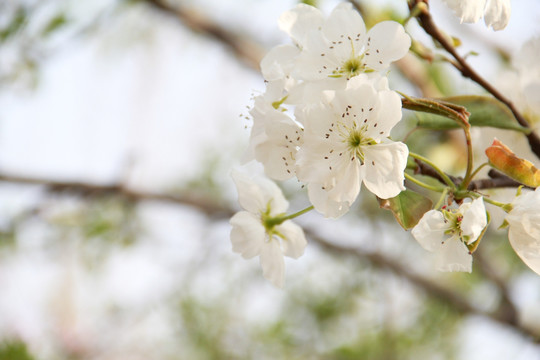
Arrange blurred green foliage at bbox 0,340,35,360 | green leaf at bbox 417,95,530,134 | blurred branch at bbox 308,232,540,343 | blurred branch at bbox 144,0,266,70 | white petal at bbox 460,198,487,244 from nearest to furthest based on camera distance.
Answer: white petal at bbox 460,198,487,244
green leaf at bbox 417,95,530,134
blurred green foliage at bbox 0,340,35,360
blurred branch at bbox 308,232,540,343
blurred branch at bbox 144,0,266,70

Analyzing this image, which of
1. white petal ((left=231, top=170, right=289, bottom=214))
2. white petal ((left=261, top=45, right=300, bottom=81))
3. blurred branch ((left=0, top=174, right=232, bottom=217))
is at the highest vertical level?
white petal ((left=261, top=45, right=300, bottom=81))

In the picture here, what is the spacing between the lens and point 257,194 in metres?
0.50

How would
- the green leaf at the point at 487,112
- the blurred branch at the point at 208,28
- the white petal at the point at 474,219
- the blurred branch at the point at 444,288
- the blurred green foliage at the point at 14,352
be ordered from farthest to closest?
the blurred branch at the point at 208,28 → the blurred branch at the point at 444,288 → the blurred green foliage at the point at 14,352 → the green leaf at the point at 487,112 → the white petal at the point at 474,219

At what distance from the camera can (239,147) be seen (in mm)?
1791

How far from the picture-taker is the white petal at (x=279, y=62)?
0.42 meters

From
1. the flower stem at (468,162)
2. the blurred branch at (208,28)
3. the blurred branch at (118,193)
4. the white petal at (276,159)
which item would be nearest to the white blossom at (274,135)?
the white petal at (276,159)

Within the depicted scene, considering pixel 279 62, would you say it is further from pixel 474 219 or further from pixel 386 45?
pixel 474 219

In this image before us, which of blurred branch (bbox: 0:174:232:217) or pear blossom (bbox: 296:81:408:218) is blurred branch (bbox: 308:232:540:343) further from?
pear blossom (bbox: 296:81:408:218)

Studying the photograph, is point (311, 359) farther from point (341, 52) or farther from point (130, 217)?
point (341, 52)

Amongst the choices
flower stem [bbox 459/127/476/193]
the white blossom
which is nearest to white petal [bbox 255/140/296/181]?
the white blossom

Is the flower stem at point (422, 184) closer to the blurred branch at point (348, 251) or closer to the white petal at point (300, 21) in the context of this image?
the white petal at point (300, 21)

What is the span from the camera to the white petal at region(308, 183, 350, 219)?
1.31ft

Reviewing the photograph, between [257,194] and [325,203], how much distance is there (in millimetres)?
109

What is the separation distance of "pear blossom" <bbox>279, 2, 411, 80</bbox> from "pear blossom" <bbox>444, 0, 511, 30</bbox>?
0.14ft
